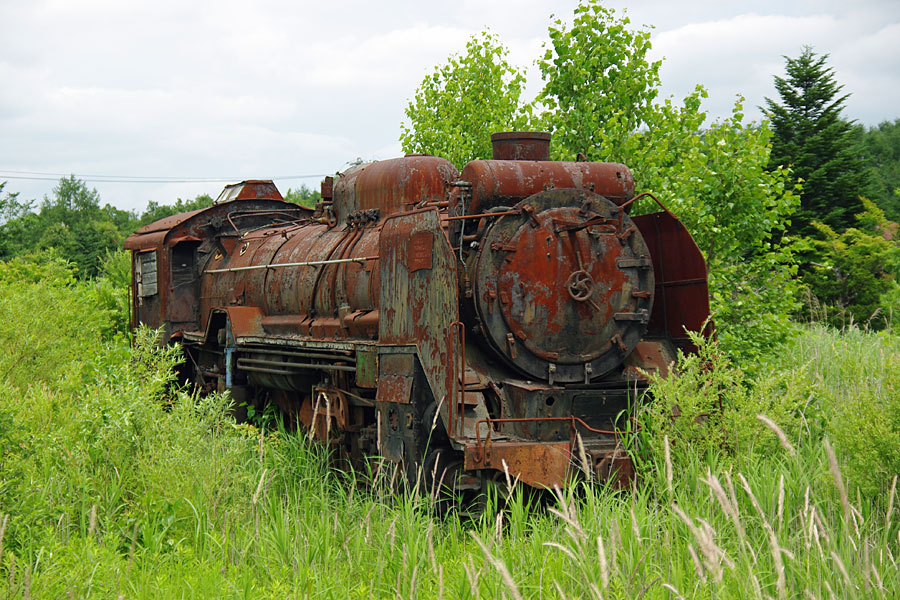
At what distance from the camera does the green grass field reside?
4.16 meters

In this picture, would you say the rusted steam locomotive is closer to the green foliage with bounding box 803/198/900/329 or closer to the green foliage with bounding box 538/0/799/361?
the green foliage with bounding box 538/0/799/361

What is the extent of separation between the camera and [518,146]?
310 inches

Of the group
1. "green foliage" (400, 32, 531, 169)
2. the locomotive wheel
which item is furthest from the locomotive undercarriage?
"green foliage" (400, 32, 531, 169)

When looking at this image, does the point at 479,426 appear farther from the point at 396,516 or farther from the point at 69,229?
the point at 69,229

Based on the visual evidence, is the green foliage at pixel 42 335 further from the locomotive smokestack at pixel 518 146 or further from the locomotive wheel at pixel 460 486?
the locomotive smokestack at pixel 518 146

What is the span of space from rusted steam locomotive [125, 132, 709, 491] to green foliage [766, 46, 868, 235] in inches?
803

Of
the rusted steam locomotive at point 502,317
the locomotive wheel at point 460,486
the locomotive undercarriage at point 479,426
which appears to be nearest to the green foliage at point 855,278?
Answer: the rusted steam locomotive at point 502,317

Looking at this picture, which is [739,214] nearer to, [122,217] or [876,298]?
[876,298]

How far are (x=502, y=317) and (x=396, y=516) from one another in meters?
2.83

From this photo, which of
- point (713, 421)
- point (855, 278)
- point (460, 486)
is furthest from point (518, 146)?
point (855, 278)

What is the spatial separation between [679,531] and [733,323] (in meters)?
5.78

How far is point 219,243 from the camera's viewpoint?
13.5m

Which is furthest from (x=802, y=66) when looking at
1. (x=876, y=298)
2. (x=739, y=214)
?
(x=739, y=214)

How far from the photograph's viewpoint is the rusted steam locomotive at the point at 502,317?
260 inches
